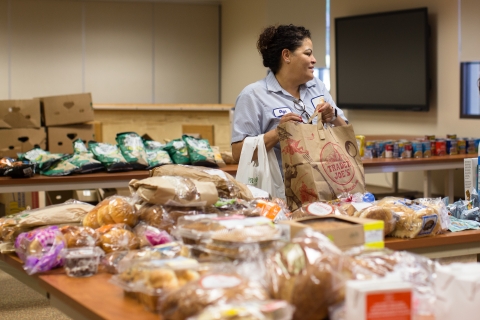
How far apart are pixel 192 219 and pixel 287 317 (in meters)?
0.55

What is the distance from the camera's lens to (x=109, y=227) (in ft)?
5.89

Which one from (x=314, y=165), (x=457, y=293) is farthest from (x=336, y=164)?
(x=457, y=293)

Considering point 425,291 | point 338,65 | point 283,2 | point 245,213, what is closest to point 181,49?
point 283,2

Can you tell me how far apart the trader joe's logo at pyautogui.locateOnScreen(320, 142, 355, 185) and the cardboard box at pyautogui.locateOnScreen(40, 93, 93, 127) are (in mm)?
3410

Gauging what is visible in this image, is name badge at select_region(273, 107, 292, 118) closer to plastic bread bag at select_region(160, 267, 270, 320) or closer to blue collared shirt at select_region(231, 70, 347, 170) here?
blue collared shirt at select_region(231, 70, 347, 170)

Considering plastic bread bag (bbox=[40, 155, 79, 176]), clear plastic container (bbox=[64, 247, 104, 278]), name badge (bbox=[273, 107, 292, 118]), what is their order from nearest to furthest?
clear plastic container (bbox=[64, 247, 104, 278]), name badge (bbox=[273, 107, 292, 118]), plastic bread bag (bbox=[40, 155, 79, 176])

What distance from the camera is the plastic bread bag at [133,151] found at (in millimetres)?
4078

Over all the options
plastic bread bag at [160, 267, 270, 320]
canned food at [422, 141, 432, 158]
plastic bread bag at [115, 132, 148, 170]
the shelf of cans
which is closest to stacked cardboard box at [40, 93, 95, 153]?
plastic bread bag at [115, 132, 148, 170]

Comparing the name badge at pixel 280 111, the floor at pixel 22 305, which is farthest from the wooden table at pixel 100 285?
the floor at pixel 22 305

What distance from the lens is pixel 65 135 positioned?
5551 mm

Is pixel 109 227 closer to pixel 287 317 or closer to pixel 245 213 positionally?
pixel 245 213

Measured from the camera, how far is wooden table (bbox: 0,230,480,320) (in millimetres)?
1362

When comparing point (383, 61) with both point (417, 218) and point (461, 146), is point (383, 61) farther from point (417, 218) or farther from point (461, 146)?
Result: point (417, 218)

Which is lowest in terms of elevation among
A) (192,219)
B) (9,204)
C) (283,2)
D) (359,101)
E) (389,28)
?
(9,204)
